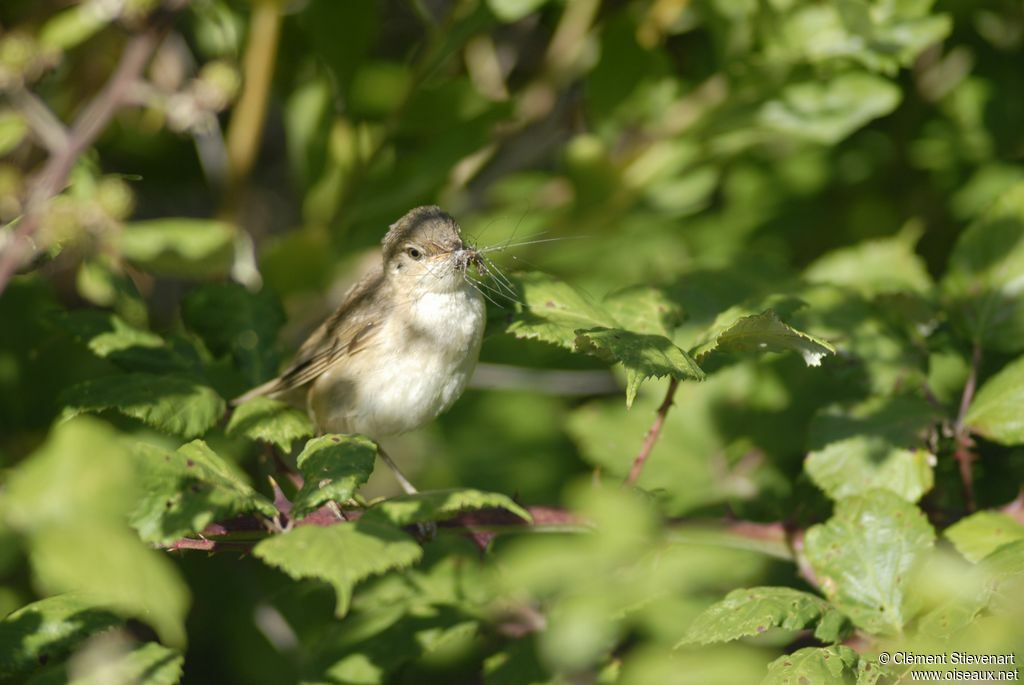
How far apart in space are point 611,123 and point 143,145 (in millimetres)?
1711

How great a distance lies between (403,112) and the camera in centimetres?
324

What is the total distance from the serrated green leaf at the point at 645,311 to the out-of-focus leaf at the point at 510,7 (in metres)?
0.84

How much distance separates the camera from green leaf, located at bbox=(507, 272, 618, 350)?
199 cm

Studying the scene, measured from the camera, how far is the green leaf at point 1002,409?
2.12 metres

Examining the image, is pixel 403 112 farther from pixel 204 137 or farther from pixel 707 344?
pixel 707 344

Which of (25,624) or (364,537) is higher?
(364,537)

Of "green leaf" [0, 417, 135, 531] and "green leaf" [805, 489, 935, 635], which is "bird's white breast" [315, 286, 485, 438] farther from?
"green leaf" [0, 417, 135, 531]

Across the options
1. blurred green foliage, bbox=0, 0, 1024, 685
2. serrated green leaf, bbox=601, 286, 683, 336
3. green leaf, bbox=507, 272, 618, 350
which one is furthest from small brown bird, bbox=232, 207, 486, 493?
serrated green leaf, bbox=601, 286, 683, 336

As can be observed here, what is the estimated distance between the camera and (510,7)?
2670 mm

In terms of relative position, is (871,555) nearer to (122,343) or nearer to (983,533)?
(983,533)

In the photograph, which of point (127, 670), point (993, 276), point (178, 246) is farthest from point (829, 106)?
point (127, 670)

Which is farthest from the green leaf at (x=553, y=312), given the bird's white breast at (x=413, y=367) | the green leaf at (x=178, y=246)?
the green leaf at (x=178, y=246)

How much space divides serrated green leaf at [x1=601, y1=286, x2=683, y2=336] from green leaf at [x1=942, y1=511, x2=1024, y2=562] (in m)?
0.70

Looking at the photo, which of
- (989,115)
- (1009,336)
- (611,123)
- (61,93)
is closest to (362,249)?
(611,123)
